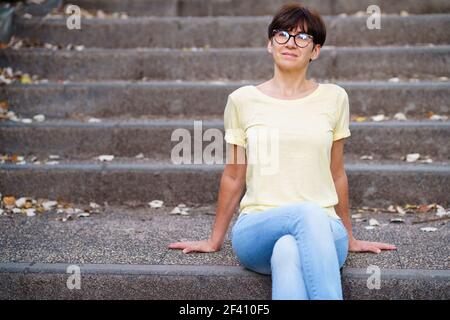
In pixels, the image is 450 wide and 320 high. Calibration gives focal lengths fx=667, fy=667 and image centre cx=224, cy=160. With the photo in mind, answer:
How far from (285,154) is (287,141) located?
0.06m

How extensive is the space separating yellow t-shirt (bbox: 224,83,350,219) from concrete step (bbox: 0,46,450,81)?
6.50ft

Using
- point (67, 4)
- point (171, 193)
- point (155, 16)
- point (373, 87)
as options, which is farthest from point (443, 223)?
point (67, 4)

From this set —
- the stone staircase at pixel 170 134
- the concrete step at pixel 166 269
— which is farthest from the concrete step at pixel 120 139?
the concrete step at pixel 166 269

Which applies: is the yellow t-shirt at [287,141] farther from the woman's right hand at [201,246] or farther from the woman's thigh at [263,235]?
the woman's right hand at [201,246]

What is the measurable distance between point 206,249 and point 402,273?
0.90 metres

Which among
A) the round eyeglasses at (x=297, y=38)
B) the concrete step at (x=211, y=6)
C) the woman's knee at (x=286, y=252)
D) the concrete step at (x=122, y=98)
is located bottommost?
the woman's knee at (x=286, y=252)

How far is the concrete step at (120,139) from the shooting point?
14.0 ft

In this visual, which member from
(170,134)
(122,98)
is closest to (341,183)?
(170,134)

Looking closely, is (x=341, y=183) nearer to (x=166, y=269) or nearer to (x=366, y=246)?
(x=366, y=246)

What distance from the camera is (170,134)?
4.38m

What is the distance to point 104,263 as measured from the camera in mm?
3043

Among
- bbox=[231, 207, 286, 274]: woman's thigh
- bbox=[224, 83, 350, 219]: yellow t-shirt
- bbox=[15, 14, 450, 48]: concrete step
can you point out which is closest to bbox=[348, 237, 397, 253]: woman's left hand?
bbox=[224, 83, 350, 219]: yellow t-shirt

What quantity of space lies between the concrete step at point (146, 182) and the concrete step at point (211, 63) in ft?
3.38
